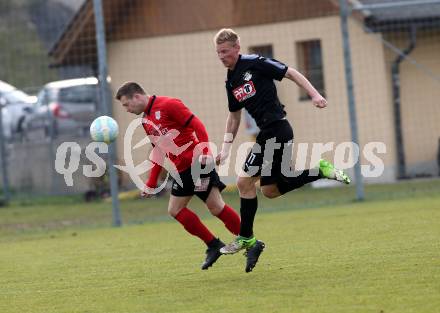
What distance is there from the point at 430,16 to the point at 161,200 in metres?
6.76

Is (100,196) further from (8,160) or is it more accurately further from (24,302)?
(24,302)

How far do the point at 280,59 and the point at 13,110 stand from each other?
6720mm

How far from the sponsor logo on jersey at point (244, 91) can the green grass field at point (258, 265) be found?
1.55 meters

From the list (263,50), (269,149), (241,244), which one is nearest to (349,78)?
(263,50)

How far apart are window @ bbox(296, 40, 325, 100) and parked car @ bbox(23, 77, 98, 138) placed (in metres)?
4.71

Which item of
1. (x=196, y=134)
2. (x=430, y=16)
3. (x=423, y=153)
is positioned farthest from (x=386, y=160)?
(x=196, y=134)

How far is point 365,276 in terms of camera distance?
7887mm

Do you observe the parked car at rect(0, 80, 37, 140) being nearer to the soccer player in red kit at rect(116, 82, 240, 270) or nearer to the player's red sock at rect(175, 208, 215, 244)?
the soccer player in red kit at rect(116, 82, 240, 270)

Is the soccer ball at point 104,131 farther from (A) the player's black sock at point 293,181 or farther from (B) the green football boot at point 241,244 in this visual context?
(B) the green football boot at point 241,244

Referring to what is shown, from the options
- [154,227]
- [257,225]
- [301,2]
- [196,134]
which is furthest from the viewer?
[301,2]

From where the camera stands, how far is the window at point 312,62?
2203 centimetres

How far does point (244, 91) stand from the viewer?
29.7 ft

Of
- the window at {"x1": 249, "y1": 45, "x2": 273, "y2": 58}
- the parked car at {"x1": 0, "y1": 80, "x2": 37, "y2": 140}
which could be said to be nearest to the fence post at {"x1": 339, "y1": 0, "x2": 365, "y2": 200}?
the window at {"x1": 249, "y1": 45, "x2": 273, "y2": 58}

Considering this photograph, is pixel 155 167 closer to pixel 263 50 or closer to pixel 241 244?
pixel 241 244
